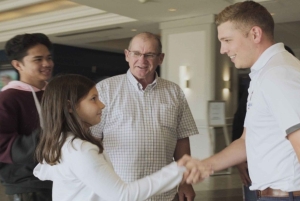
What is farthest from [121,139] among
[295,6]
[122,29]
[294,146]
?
[122,29]

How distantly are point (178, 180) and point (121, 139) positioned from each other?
0.88 meters

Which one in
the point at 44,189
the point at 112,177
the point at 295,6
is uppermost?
the point at 295,6

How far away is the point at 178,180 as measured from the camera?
1793 millimetres

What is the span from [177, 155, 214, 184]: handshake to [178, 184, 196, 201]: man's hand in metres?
0.68

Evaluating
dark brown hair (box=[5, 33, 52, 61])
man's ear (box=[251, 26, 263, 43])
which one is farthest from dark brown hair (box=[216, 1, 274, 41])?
dark brown hair (box=[5, 33, 52, 61])

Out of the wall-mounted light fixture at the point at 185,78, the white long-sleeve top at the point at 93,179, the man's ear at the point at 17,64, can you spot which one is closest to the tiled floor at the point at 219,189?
the wall-mounted light fixture at the point at 185,78

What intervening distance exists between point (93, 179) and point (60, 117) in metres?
0.30

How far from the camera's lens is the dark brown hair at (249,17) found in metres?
1.88

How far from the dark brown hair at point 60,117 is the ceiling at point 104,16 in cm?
618

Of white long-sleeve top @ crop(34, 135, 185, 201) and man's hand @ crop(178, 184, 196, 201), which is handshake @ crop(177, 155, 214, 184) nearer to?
white long-sleeve top @ crop(34, 135, 185, 201)

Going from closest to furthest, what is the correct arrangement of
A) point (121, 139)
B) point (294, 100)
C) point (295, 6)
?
point (294, 100) < point (121, 139) < point (295, 6)

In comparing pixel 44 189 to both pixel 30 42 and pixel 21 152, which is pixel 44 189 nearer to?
pixel 21 152

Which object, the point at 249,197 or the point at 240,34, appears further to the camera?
the point at 249,197

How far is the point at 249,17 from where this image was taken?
1.88 m
